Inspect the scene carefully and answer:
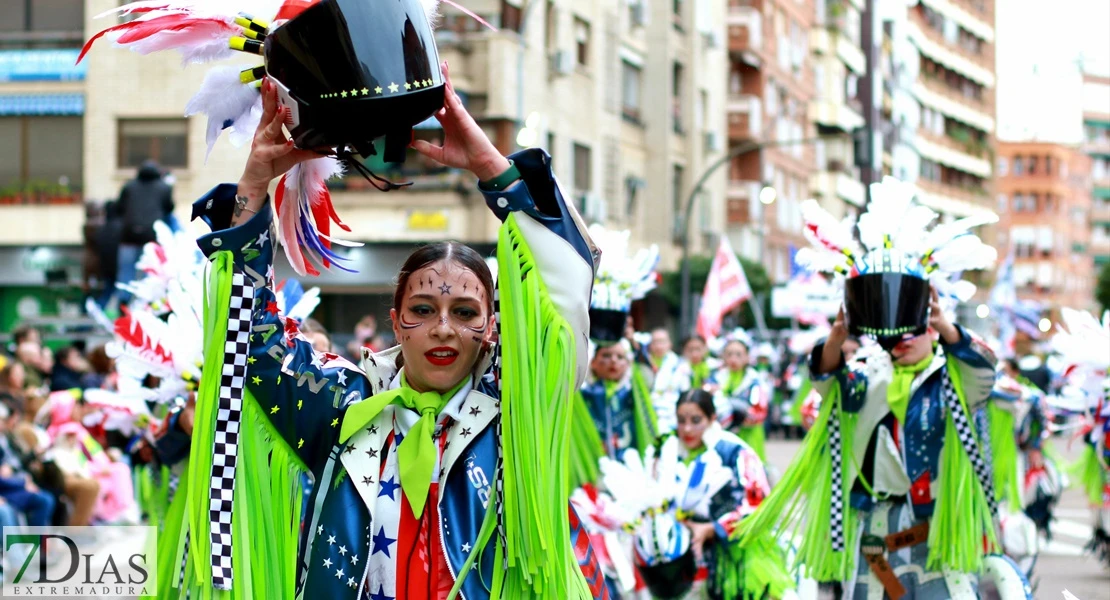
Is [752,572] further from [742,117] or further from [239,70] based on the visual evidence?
[742,117]

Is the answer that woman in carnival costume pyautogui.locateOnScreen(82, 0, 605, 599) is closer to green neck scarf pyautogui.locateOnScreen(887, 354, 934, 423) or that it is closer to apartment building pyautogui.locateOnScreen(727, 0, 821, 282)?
green neck scarf pyautogui.locateOnScreen(887, 354, 934, 423)

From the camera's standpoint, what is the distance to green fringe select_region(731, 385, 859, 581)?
6797 millimetres

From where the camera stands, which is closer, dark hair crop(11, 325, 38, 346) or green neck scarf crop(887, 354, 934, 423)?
green neck scarf crop(887, 354, 934, 423)

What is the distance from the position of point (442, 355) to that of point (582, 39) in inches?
1200

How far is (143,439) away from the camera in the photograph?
8.06 meters

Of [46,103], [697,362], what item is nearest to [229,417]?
Answer: [697,362]

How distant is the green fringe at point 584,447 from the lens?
9531 mm

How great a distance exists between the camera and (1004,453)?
10617 mm

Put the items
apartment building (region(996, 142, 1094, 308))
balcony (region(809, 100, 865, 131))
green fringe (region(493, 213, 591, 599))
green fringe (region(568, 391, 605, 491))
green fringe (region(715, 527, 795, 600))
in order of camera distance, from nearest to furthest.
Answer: green fringe (region(493, 213, 591, 599)) < green fringe (region(715, 527, 795, 600)) < green fringe (region(568, 391, 605, 491)) < balcony (region(809, 100, 865, 131)) < apartment building (region(996, 142, 1094, 308))

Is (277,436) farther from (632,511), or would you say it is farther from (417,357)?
(632,511)

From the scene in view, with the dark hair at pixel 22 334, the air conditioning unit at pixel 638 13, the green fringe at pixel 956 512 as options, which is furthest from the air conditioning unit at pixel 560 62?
the green fringe at pixel 956 512

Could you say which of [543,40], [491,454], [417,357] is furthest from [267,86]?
[543,40]

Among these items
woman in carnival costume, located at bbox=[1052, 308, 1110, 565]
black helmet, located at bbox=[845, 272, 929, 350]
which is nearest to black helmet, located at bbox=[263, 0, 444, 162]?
black helmet, located at bbox=[845, 272, 929, 350]

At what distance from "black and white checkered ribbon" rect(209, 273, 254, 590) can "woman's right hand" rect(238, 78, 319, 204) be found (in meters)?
0.19
